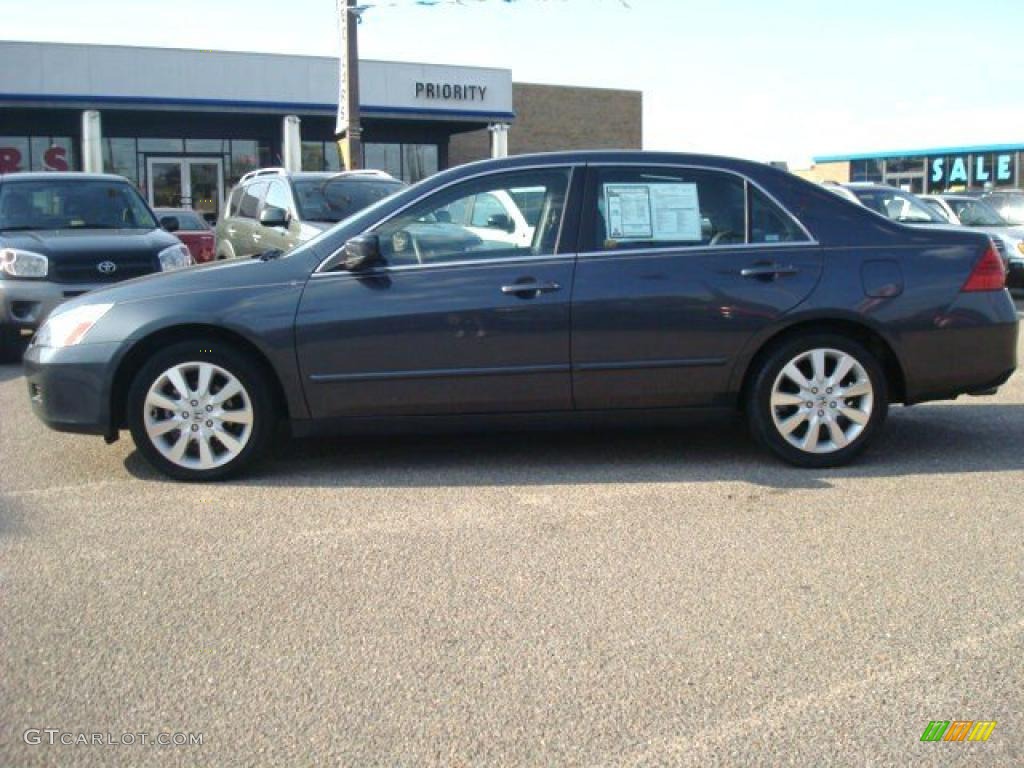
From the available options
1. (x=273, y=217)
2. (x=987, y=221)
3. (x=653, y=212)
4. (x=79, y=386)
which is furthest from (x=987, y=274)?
(x=987, y=221)

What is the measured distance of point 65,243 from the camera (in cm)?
1055

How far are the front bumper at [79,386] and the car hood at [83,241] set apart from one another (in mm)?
4745

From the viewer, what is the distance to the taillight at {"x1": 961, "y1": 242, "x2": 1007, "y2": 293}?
20.5 feet

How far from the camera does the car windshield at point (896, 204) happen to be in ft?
52.9

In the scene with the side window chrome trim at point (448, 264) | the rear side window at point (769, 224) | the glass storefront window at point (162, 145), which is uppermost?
the glass storefront window at point (162, 145)

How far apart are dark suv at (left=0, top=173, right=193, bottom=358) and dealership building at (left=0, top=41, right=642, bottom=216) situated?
55.6 ft

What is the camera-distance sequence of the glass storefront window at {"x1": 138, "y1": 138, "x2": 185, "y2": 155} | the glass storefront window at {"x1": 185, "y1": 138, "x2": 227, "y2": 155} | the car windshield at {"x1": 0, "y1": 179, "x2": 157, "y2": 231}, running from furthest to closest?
1. the glass storefront window at {"x1": 185, "y1": 138, "x2": 227, "y2": 155}
2. the glass storefront window at {"x1": 138, "y1": 138, "x2": 185, "y2": 155}
3. the car windshield at {"x1": 0, "y1": 179, "x2": 157, "y2": 231}

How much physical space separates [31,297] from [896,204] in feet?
37.5

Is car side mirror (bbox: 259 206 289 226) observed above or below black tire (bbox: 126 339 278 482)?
above

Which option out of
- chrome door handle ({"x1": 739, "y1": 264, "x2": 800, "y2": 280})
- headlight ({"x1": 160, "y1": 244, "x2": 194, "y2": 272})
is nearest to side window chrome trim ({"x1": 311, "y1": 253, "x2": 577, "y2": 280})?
chrome door handle ({"x1": 739, "y1": 264, "x2": 800, "y2": 280})

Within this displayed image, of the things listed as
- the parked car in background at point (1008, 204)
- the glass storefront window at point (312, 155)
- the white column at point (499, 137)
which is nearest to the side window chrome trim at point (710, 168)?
the parked car in background at point (1008, 204)

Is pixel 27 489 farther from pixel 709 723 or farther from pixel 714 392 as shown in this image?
pixel 709 723

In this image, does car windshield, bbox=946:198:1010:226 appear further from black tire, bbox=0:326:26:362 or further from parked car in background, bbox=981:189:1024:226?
black tire, bbox=0:326:26:362

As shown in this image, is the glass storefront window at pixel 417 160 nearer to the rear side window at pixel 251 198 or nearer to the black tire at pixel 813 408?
the rear side window at pixel 251 198
